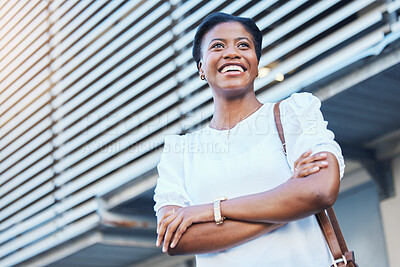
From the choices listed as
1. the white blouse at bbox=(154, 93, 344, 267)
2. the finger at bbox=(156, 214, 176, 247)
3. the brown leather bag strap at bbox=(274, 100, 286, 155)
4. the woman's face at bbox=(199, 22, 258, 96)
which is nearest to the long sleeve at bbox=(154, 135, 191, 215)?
the white blouse at bbox=(154, 93, 344, 267)

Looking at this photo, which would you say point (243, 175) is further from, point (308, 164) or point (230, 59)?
point (230, 59)

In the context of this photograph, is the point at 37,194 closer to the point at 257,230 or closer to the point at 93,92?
the point at 93,92

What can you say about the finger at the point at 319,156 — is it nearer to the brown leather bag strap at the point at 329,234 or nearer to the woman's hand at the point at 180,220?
the brown leather bag strap at the point at 329,234

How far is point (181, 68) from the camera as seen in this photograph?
588cm

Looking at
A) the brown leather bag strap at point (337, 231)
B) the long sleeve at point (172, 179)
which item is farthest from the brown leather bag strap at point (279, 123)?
the long sleeve at point (172, 179)

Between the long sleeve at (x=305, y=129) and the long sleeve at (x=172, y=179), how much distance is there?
16.4 inches

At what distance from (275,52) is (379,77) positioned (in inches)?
39.9

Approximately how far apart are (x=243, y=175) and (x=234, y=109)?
308mm

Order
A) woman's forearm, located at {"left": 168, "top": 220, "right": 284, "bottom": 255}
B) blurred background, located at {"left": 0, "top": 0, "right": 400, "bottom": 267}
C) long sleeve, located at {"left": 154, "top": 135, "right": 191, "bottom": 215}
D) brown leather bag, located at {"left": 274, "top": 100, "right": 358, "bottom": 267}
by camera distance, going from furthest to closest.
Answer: blurred background, located at {"left": 0, "top": 0, "right": 400, "bottom": 267}, long sleeve, located at {"left": 154, "top": 135, "right": 191, "bottom": 215}, woman's forearm, located at {"left": 168, "top": 220, "right": 284, "bottom": 255}, brown leather bag, located at {"left": 274, "top": 100, "right": 358, "bottom": 267}

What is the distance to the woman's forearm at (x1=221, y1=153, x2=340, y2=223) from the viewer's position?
1.70 m

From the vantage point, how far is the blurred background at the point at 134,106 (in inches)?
177

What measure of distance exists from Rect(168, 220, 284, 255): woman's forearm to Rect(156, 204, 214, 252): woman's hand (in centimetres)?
2

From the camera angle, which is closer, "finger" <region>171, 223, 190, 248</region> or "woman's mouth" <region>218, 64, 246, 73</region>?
"finger" <region>171, 223, 190, 248</region>

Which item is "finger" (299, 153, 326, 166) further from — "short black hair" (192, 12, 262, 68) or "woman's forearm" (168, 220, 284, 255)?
"short black hair" (192, 12, 262, 68)
